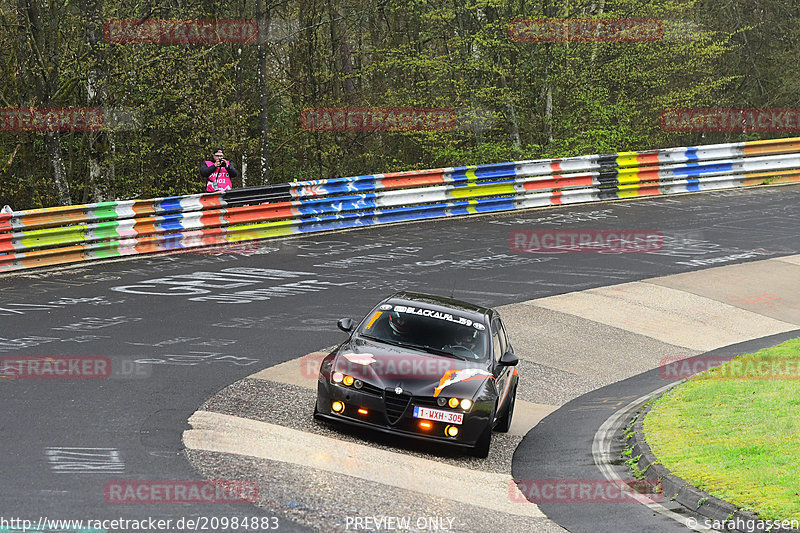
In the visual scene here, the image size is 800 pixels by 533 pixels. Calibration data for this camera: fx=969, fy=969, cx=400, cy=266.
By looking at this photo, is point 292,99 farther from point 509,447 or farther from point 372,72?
point 509,447

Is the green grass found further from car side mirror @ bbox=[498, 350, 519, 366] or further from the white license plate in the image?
the white license plate

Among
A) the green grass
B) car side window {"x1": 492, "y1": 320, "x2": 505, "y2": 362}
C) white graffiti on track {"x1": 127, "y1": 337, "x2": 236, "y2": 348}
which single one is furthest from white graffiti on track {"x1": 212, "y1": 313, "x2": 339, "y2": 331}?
the green grass

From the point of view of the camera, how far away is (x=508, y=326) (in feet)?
49.4

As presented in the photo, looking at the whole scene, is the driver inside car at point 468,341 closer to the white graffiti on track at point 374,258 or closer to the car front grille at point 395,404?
the car front grille at point 395,404

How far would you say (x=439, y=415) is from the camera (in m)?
9.46

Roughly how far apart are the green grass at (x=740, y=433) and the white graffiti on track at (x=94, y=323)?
292 inches

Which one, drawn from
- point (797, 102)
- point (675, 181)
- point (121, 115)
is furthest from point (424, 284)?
point (797, 102)

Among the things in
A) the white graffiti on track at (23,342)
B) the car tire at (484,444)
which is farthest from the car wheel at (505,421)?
the white graffiti on track at (23,342)

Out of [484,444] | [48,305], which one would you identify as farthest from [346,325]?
[48,305]

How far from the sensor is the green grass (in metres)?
8.05

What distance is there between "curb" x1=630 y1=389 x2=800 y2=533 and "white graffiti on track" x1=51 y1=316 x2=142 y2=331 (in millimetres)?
7467

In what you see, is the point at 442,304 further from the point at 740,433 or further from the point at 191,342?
the point at 191,342

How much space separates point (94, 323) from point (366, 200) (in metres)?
9.66

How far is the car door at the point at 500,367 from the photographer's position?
34.2 feet
